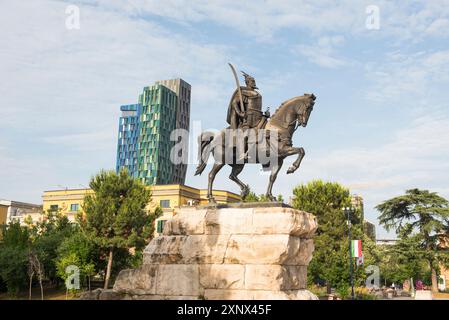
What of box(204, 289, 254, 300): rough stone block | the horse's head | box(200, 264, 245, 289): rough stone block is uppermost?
the horse's head

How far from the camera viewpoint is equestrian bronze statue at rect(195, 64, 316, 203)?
12453 millimetres

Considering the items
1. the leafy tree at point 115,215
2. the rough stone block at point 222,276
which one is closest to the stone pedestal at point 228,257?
the rough stone block at point 222,276

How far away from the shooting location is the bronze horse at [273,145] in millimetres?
12383

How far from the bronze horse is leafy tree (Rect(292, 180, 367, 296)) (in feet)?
92.7

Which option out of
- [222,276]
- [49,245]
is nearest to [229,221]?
[222,276]

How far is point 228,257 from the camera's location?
1080 cm

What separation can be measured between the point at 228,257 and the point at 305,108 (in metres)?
4.87

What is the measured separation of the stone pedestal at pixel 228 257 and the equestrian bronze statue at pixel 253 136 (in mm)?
1403

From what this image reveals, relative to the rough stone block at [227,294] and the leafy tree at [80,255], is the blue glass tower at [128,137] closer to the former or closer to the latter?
the leafy tree at [80,255]

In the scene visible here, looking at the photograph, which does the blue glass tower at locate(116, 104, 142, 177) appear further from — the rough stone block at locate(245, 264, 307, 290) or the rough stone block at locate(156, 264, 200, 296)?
the rough stone block at locate(245, 264, 307, 290)

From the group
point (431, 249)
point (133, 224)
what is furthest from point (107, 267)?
point (431, 249)

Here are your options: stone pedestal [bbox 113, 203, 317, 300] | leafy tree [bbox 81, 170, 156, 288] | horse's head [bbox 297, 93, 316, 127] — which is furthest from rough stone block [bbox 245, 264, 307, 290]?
leafy tree [bbox 81, 170, 156, 288]

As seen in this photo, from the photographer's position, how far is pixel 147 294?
37.6ft
